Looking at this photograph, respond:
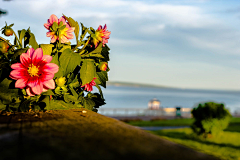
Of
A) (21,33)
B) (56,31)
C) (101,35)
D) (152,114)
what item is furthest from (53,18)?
(152,114)

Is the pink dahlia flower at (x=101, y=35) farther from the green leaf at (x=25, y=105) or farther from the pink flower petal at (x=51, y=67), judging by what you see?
the green leaf at (x=25, y=105)

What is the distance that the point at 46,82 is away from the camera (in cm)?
169

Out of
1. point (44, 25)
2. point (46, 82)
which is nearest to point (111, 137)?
point (46, 82)

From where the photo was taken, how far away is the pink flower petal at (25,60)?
169cm

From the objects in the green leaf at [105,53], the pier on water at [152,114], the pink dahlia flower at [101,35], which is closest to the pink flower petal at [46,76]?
the pink dahlia flower at [101,35]

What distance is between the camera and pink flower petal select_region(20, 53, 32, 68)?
66.5 inches

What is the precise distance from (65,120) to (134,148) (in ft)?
2.16

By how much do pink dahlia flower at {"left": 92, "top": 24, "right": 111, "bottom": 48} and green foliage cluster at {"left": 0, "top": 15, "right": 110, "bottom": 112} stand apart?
55 mm

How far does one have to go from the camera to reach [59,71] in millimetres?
1820

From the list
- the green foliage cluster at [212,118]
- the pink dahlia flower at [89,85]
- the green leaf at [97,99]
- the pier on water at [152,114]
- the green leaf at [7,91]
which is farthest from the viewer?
the pier on water at [152,114]

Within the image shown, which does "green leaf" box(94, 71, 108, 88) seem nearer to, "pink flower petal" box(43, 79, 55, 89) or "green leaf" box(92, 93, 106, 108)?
"green leaf" box(92, 93, 106, 108)

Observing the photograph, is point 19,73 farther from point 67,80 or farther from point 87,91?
point 87,91

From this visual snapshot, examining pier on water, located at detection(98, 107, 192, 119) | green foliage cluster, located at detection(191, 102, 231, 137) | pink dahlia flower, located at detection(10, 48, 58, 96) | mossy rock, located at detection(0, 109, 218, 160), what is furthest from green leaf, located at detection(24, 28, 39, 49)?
pier on water, located at detection(98, 107, 192, 119)

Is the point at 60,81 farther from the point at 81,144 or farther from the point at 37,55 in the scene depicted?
the point at 81,144
